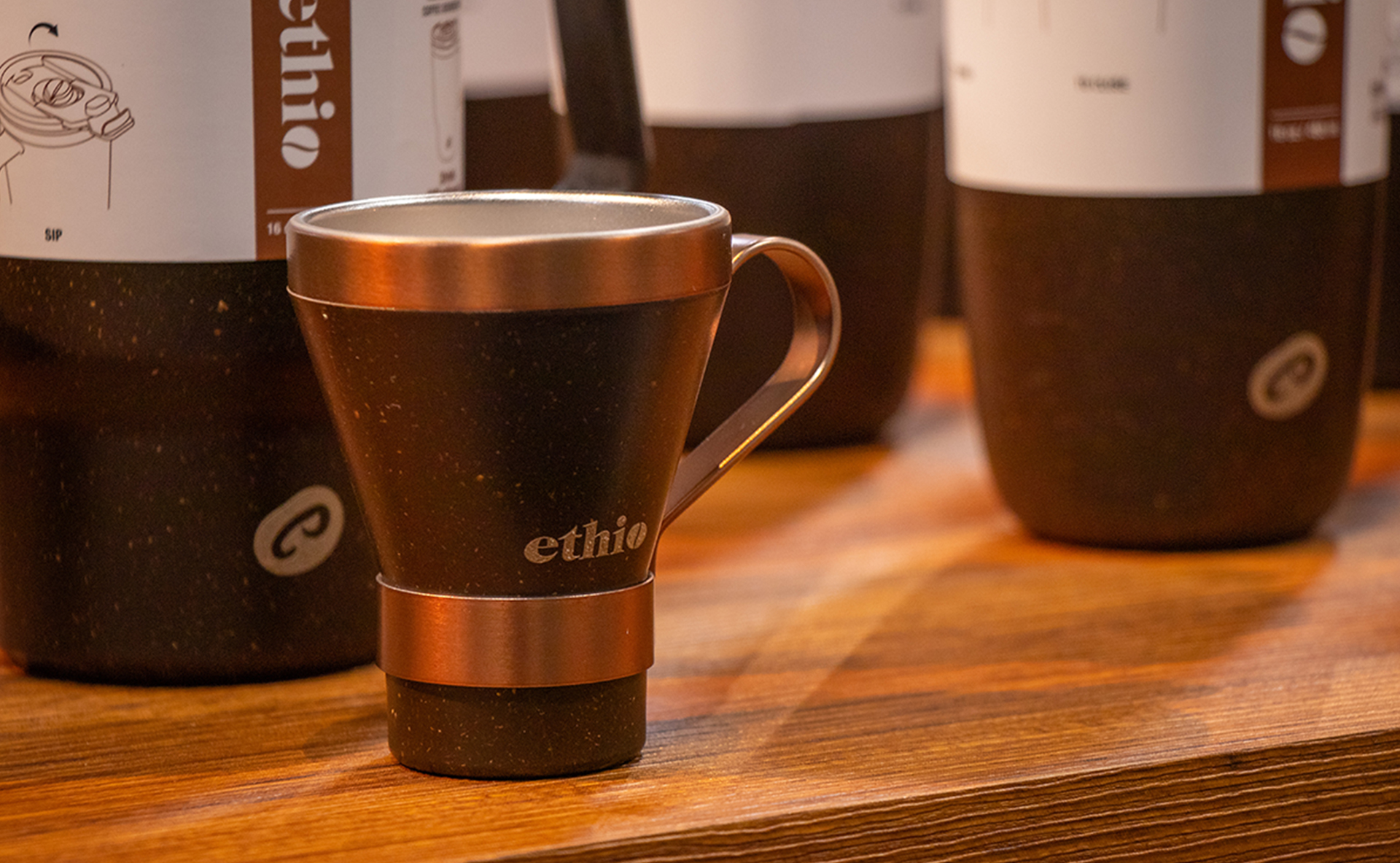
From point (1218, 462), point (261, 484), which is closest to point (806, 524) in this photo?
point (1218, 462)

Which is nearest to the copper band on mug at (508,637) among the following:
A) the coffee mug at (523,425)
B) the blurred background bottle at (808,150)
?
the coffee mug at (523,425)

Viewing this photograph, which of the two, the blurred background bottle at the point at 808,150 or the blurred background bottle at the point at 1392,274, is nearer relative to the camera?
the blurred background bottle at the point at 808,150

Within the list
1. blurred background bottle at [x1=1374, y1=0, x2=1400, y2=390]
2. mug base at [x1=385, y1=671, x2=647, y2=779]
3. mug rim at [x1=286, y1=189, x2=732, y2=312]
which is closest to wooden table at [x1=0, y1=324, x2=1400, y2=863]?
mug base at [x1=385, y1=671, x2=647, y2=779]

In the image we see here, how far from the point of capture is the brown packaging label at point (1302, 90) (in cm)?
65

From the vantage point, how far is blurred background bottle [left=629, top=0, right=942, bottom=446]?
795 mm

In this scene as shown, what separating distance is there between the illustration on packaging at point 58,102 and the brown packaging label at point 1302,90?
373mm

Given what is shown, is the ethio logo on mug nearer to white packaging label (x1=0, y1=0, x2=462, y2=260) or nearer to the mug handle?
the mug handle

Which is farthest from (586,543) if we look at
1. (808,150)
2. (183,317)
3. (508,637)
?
(808,150)

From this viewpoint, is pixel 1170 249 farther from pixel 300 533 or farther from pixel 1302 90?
pixel 300 533

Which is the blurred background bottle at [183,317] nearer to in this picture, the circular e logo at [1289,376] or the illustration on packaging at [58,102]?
the illustration on packaging at [58,102]

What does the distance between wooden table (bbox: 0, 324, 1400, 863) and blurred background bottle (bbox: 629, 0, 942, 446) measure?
0.18 metres

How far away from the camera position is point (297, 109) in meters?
0.50

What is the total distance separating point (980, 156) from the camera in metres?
0.69

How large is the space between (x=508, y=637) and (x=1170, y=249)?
0.31 m
